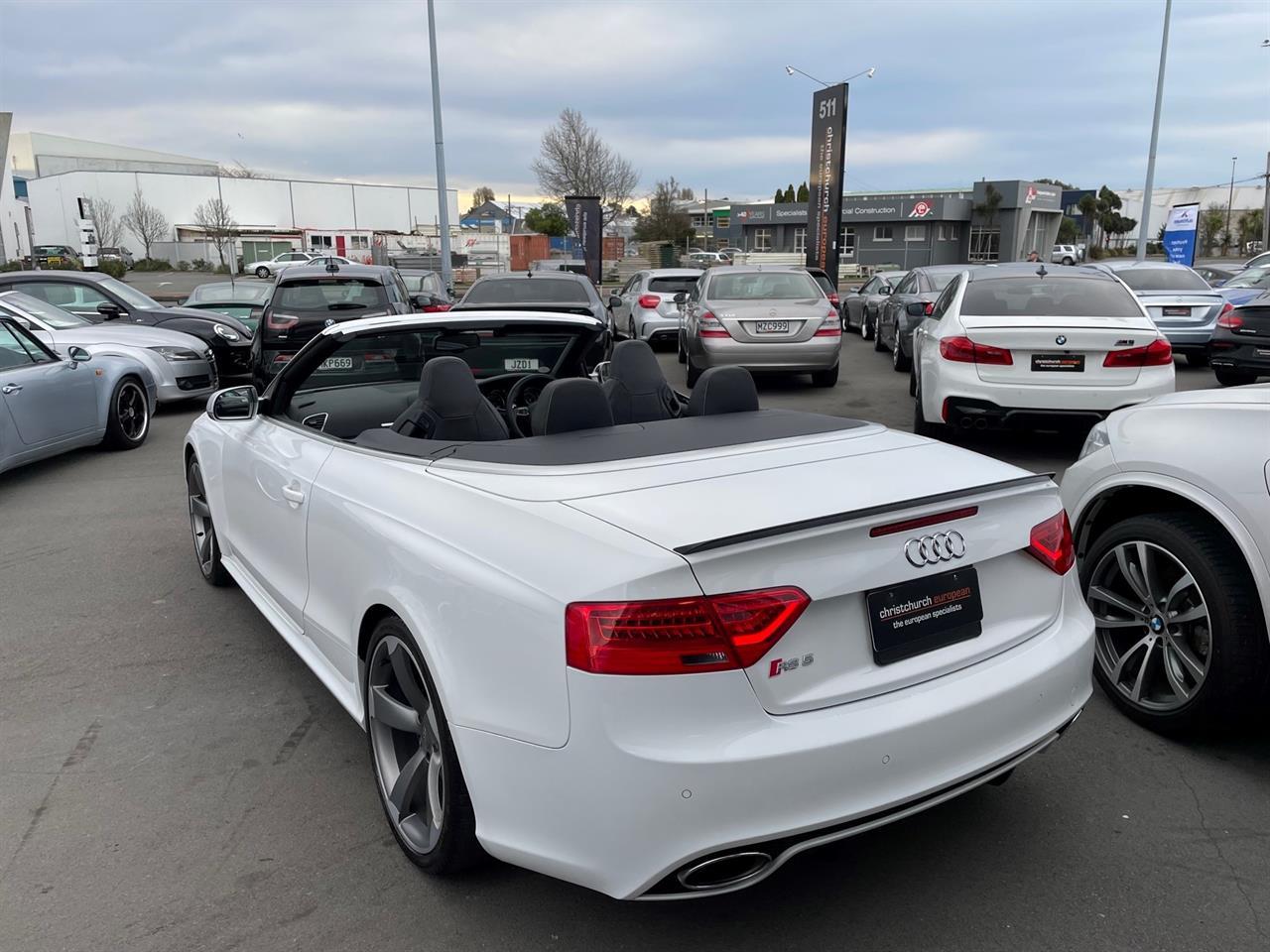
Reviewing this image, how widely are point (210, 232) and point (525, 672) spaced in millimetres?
83727

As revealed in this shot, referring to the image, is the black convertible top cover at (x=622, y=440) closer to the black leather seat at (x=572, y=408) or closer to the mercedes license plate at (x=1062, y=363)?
the black leather seat at (x=572, y=408)

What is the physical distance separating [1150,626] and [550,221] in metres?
72.3

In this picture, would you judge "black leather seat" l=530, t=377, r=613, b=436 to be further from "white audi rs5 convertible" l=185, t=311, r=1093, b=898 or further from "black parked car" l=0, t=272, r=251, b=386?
"black parked car" l=0, t=272, r=251, b=386

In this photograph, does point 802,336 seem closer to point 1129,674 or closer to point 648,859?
point 1129,674

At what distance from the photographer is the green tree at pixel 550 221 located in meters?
71.8

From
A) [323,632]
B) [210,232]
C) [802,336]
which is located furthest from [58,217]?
[323,632]

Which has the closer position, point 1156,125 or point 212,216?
point 1156,125

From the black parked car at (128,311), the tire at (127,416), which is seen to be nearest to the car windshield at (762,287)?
the black parked car at (128,311)

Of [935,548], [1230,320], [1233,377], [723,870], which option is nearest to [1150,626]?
[935,548]

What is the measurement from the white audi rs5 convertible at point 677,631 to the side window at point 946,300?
6.20m

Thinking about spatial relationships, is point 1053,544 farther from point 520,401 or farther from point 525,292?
point 525,292

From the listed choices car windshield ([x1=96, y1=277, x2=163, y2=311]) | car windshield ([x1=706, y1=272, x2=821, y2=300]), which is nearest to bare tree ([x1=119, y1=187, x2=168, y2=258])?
car windshield ([x1=96, y1=277, x2=163, y2=311])

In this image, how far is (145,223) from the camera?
266 feet

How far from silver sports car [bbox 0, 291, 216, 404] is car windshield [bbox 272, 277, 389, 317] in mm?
1201
